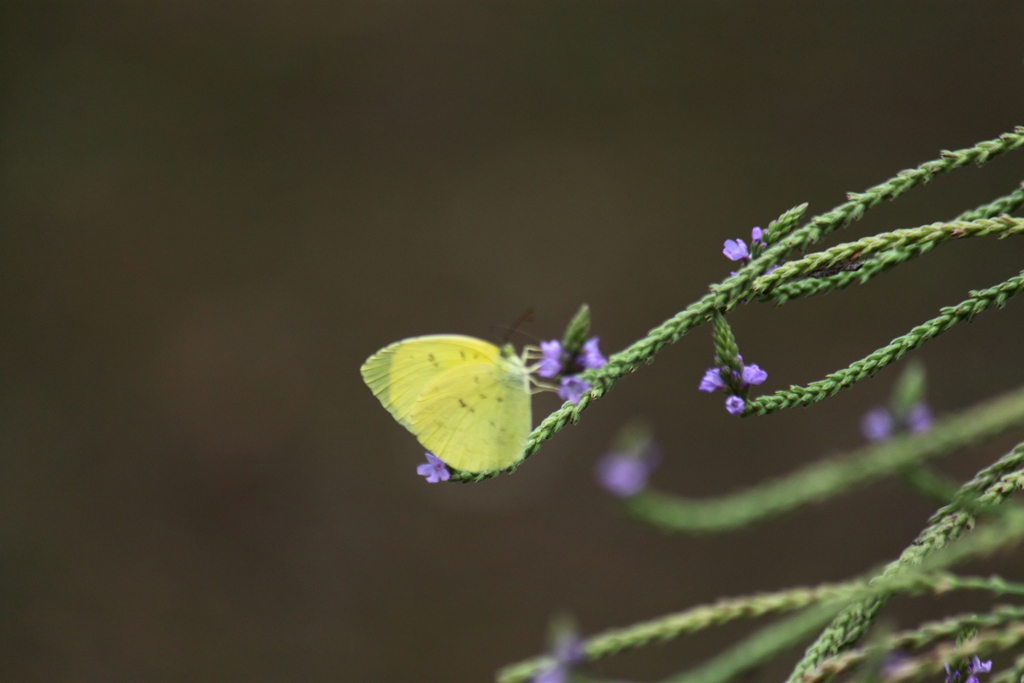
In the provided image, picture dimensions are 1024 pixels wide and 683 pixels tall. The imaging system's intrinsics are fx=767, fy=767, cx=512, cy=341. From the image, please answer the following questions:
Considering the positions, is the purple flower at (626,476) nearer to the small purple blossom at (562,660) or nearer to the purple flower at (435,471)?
the small purple blossom at (562,660)

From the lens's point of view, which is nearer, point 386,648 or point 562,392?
point 562,392

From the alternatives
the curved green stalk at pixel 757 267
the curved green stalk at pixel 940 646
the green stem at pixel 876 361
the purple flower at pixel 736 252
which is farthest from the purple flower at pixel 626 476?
the purple flower at pixel 736 252

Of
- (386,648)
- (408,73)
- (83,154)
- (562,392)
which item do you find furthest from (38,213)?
(562,392)

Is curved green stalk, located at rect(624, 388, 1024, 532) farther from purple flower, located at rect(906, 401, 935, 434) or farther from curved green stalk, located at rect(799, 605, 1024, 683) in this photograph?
curved green stalk, located at rect(799, 605, 1024, 683)

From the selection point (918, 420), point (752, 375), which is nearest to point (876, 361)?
point (918, 420)

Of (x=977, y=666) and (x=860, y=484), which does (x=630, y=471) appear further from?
(x=977, y=666)

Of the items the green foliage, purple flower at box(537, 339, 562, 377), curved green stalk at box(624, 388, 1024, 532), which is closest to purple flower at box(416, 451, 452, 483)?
the green foliage

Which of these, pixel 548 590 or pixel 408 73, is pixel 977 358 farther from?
pixel 408 73
